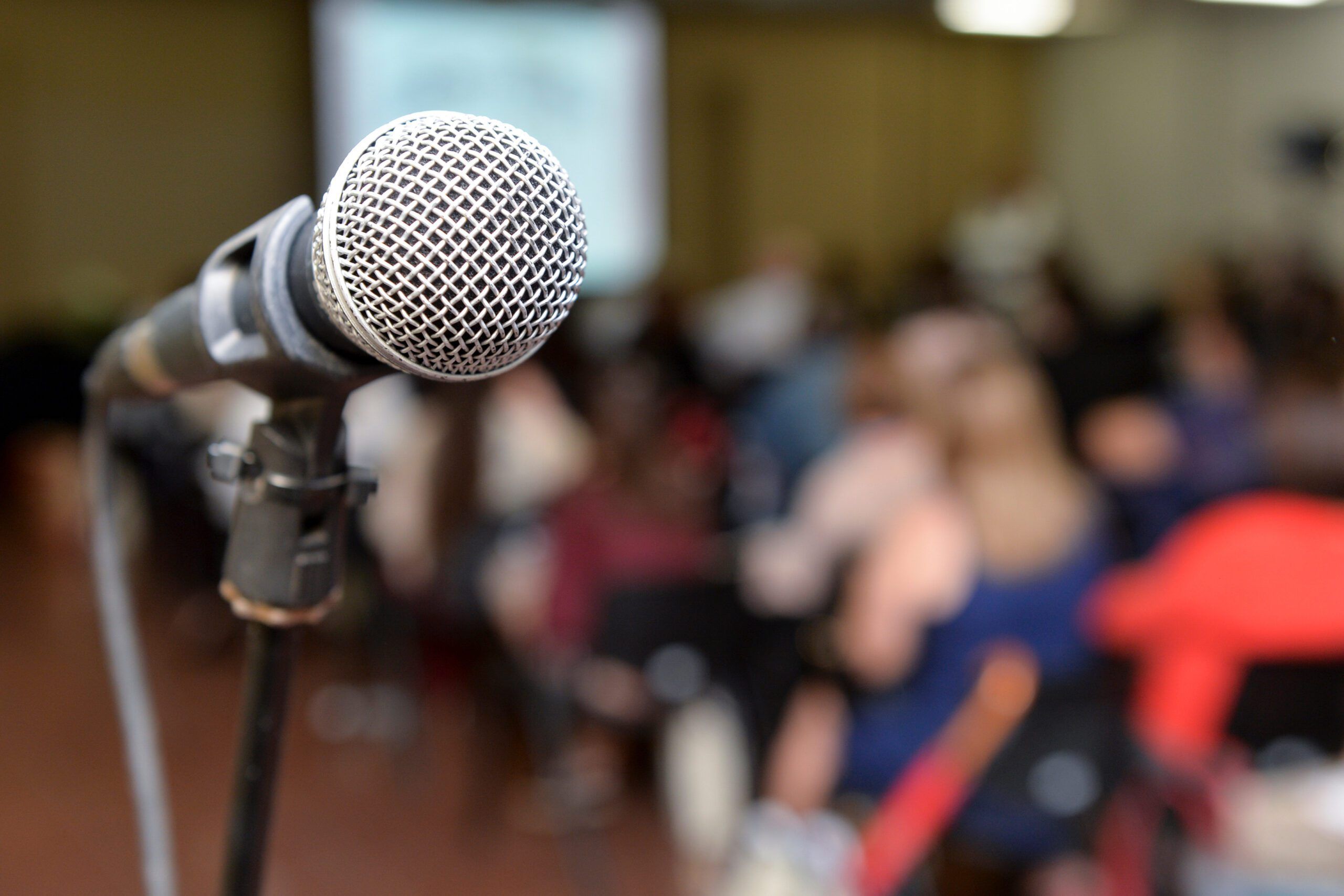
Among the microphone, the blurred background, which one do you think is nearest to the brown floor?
the blurred background

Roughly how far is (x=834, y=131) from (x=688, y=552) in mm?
7002

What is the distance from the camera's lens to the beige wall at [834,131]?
28.2 ft

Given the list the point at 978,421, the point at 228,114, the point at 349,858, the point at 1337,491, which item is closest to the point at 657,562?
the point at 978,421

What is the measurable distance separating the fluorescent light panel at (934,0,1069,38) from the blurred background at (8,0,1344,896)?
154cm

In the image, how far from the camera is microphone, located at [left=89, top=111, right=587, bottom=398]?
44 cm

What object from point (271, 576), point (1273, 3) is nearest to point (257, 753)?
point (271, 576)

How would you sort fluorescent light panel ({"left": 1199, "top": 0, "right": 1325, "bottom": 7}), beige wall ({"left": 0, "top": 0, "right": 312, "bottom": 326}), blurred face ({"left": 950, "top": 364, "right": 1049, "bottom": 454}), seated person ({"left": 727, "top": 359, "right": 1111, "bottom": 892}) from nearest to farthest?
seated person ({"left": 727, "top": 359, "right": 1111, "bottom": 892}) → blurred face ({"left": 950, "top": 364, "right": 1049, "bottom": 454}) → beige wall ({"left": 0, "top": 0, "right": 312, "bottom": 326}) → fluorescent light panel ({"left": 1199, "top": 0, "right": 1325, "bottom": 7})

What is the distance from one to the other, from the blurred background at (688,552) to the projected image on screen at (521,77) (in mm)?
31

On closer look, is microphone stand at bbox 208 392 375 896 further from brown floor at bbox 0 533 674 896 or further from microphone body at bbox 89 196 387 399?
brown floor at bbox 0 533 674 896

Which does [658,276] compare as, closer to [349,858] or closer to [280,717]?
[349,858]

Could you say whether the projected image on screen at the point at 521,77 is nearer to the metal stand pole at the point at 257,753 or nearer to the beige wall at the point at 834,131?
the beige wall at the point at 834,131

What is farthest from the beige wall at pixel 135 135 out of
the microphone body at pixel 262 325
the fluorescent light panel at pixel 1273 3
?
the microphone body at pixel 262 325

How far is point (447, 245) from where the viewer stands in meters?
0.44

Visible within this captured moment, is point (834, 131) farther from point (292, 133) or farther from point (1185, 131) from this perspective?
point (292, 133)
